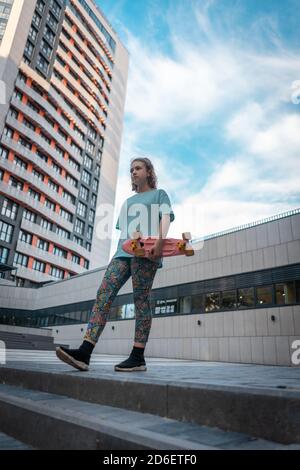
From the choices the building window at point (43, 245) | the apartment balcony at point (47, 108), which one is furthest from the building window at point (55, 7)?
the building window at point (43, 245)

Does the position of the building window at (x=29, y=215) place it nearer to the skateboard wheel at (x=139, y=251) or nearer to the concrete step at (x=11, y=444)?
the skateboard wheel at (x=139, y=251)

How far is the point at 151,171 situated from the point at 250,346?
39.8 feet

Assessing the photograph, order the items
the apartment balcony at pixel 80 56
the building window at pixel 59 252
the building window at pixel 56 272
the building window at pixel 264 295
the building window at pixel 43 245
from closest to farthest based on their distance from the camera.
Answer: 1. the building window at pixel 264 295
2. the building window at pixel 43 245
3. the building window at pixel 56 272
4. the building window at pixel 59 252
5. the apartment balcony at pixel 80 56

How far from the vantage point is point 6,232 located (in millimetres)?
38562

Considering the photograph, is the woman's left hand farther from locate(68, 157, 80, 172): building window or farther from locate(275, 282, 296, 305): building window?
locate(68, 157, 80, 172): building window

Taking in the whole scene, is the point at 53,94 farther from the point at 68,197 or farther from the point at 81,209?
the point at 81,209

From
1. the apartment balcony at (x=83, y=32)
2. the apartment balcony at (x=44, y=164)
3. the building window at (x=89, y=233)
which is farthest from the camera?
the building window at (x=89, y=233)

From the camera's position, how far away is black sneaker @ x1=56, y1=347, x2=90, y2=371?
106 inches

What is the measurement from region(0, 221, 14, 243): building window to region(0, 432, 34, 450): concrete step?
3972cm

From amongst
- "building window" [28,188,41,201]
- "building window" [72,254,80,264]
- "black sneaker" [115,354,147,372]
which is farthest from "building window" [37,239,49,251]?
"black sneaker" [115,354,147,372]

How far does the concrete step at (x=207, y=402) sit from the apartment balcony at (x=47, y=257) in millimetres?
Result: 40585

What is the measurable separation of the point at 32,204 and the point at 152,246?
42.0 m

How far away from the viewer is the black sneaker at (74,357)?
270 cm
